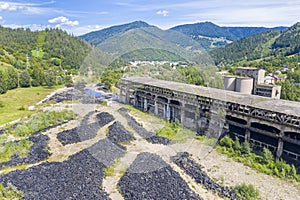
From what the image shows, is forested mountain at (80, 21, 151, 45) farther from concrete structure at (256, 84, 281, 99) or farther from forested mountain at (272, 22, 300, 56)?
forested mountain at (272, 22, 300, 56)

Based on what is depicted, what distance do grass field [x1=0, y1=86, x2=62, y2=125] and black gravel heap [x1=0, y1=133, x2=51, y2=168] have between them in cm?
545

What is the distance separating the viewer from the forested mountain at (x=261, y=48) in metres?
57.9

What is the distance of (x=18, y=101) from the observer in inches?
872

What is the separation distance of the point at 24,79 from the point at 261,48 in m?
60.3

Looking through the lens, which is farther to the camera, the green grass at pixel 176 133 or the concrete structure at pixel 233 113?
the green grass at pixel 176 133

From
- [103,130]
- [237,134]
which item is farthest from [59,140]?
[237,134]

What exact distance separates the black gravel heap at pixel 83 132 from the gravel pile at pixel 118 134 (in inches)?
34.1

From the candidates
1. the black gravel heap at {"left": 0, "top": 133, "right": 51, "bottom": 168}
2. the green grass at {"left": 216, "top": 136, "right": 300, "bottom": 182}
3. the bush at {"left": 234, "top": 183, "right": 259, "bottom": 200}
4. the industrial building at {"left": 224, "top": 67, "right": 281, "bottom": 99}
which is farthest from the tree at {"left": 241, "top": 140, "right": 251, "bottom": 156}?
the industrial building at {"left": 224, "top": 67, "right": 281, "bottom": 99}

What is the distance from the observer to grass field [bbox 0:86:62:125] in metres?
17.0

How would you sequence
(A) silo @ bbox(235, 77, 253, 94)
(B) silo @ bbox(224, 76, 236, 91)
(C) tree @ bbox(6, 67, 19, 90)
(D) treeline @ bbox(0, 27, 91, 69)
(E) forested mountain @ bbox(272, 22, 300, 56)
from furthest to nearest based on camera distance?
(E) forested mountain @ bbox(272, 22, 300, 56) → (D) treeline @ bbox(0, 27, 91, 69) → (C) tree @ bbox(6, 67, 19, 90) → (B) silo @ bbox(224, 76, 236, 91) → (A) silo @ bbox(235, 77, 253, 94)

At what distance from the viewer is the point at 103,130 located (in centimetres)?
1269

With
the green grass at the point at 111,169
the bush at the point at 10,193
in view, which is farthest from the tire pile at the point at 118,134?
the bush at the point at 10,193

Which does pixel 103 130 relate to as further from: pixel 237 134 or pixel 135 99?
pixel 237 134

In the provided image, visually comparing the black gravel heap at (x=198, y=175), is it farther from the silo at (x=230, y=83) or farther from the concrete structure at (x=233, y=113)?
the silo at (x=230, y=83)
